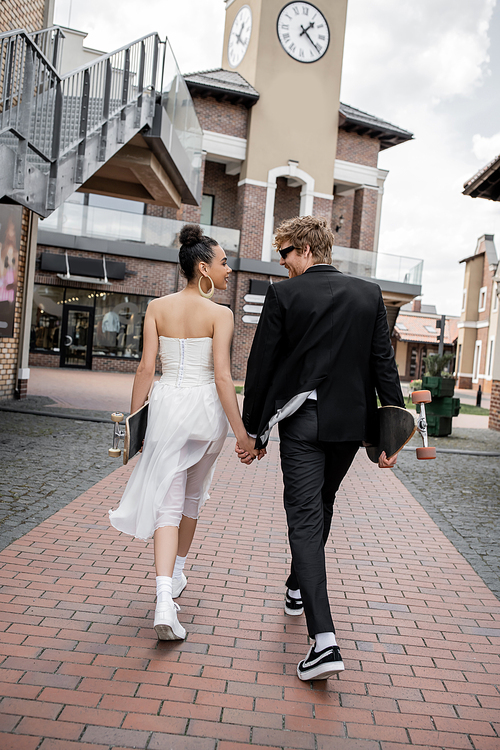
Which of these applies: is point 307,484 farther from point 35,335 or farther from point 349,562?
point 35,335

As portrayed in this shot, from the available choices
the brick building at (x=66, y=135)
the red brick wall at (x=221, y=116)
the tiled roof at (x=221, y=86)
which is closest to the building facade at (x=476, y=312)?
the red brick wall at (x=221, y=116)

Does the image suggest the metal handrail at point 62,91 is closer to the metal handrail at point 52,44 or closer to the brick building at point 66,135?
the brick building at point 66,135

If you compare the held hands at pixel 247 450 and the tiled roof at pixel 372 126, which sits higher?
the tiled roof at pixel 372 126

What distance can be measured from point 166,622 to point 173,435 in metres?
0.84

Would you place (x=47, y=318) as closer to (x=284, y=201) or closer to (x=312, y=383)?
(x=284, y=201)

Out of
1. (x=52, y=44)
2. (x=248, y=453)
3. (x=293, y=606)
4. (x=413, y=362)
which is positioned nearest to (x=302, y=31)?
(x=52, y=44)

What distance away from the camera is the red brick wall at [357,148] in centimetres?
2714

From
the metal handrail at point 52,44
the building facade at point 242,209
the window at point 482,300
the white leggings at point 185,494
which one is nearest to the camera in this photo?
the white leggings at point 185,494

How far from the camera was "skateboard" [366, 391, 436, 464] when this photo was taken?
288 cm

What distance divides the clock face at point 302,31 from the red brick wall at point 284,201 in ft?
16.3

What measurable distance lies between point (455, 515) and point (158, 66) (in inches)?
361

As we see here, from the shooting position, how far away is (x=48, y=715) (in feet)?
7.59

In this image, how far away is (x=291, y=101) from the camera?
25891mm

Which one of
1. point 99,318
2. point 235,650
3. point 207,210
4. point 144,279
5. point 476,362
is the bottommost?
point 235,650
